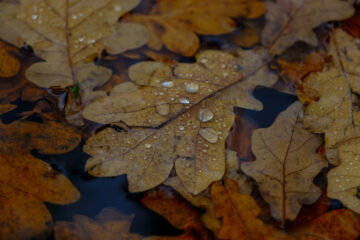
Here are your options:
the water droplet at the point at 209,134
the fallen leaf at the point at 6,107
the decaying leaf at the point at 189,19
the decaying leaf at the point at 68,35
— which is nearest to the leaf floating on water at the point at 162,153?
the water droplet at the point at 209,134

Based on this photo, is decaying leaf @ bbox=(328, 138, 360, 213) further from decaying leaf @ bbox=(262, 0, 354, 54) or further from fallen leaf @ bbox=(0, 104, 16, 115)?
fallen leaf @ bbox=(0, 104, 16, 115)

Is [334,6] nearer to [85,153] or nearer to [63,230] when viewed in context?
[85,153]

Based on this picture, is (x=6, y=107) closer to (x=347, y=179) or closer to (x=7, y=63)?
(x=7, y=63)

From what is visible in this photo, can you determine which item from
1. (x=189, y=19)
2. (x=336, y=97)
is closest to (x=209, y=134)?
(x=336, y=97)

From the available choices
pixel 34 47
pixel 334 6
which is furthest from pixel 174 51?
pixel 334 6

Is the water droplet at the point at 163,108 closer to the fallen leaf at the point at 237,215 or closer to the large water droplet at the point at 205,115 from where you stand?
the large water droplet at the point at 205,115

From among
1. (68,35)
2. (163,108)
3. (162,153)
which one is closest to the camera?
(162,153)

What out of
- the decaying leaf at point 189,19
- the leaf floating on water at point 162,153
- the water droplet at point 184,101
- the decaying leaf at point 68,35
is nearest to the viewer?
the leaf floating on water at point 162,153
